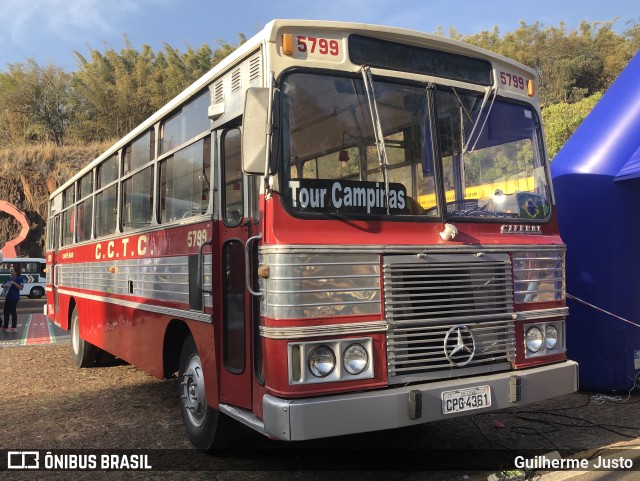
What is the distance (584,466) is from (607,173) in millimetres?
3244

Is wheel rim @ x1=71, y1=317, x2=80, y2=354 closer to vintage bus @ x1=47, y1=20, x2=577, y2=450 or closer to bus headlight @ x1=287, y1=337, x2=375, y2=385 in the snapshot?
vintage bus @ x1=47, y1=20, x2=577, y2=450

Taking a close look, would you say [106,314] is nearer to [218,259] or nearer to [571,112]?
[218,259]

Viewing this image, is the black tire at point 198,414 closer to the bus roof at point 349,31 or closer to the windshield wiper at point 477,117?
the bus roof at point 349,31

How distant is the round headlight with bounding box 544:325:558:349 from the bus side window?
2506mm

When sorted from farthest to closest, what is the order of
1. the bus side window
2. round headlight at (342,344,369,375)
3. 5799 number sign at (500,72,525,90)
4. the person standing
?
1. the person standing
2. 5799 number sign at (500,72,525,90)
3. the bus side window
4. round headlight at (342,344,369,375)

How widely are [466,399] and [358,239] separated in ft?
4.17

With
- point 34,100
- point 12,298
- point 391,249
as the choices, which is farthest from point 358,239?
point 34,100

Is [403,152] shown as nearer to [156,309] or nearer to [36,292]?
[156,309]

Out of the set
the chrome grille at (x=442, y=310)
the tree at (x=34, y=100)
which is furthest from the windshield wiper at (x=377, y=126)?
the tree at (x=34, y=100)

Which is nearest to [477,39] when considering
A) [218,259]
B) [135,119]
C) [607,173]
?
[135,119]

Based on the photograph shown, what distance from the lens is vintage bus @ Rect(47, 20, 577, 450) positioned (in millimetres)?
3490

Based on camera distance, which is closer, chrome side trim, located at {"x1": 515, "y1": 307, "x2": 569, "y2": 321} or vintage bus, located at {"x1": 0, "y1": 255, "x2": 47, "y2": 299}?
chrome side trim, located at {"x1": 515, "y1": 307, "x2": 569, "y2": 321}

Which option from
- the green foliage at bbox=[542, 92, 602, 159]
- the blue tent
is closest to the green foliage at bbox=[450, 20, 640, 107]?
the green foliage at bbox=[542, 92, 602, 159]

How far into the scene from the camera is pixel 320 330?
3475 millimetres
